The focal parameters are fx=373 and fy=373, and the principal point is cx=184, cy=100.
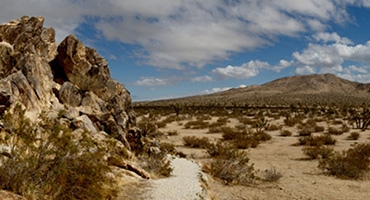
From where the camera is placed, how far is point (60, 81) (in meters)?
14.1

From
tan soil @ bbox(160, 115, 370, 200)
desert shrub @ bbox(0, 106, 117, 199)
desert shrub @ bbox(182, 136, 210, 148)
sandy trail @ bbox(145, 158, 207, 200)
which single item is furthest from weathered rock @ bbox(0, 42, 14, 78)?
desert shrub @ bbox(182, 136, 210, 148)

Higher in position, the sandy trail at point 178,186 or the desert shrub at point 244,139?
the sandy trail at point 178,186

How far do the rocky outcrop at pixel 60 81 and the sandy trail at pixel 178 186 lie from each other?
2358 mm

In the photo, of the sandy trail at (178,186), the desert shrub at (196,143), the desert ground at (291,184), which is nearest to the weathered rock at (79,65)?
the sandy trail at (178,186)

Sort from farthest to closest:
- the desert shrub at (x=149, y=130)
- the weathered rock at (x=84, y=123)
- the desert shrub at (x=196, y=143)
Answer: the desert shrub at (x=196, y=143), the desert shrub at (x=149, y=130), the weathered rock at (x=84, y=123)

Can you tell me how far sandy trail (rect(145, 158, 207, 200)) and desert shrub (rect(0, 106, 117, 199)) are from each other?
1.21 m

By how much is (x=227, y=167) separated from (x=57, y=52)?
8.27m

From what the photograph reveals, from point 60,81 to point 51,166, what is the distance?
697cm

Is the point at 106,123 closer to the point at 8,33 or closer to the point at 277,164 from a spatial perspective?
the point at 8,33

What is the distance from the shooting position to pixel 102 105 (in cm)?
1398

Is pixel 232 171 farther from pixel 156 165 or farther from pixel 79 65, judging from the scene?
pixel 79 65

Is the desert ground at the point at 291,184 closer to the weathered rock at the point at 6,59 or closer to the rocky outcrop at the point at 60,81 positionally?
the rocky outcrop at the point at 60,81

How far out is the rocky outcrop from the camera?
10602 mm

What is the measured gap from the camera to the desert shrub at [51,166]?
6980mm
